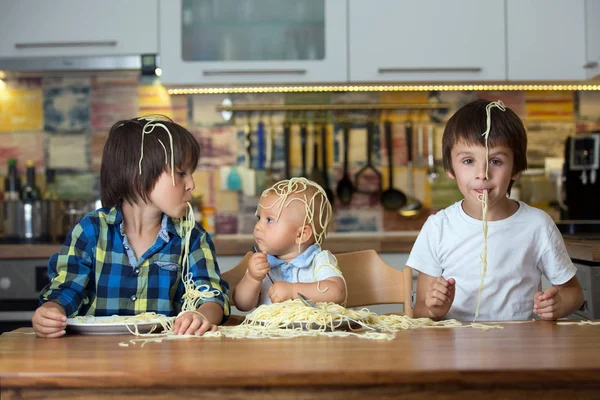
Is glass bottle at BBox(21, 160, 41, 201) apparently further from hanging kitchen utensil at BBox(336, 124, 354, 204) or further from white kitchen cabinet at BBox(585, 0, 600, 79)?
white kitchen cabinet at BBox(585, 0, 600, 79)

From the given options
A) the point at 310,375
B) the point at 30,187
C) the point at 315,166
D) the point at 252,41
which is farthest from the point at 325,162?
the point at 310,375

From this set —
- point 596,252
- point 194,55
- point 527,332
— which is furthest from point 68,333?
point 194,55

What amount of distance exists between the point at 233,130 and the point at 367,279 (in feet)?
4.97

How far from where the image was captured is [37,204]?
9.09 feet

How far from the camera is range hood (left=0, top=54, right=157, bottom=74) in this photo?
2.70 meters

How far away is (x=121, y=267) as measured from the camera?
1.42 metres

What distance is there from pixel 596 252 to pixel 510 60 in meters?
1.00

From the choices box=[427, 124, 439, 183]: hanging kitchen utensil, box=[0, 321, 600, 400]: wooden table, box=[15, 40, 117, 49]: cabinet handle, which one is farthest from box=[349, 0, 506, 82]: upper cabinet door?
box=[0, 321, 600, 400]: wooden table

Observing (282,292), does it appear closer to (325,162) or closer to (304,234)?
(304,234)

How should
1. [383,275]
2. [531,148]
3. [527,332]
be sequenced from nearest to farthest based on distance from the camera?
1. [527,332]
2. [383,275]
3. [531,148]

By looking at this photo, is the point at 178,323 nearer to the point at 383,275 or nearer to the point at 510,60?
the point at 383,275

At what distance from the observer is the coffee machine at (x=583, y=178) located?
261 centimetres

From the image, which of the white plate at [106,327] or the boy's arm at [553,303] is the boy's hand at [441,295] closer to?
the boy's arm at [553,303]

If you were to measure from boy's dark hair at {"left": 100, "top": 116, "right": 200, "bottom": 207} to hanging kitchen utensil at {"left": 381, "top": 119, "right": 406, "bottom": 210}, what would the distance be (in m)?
1.62
